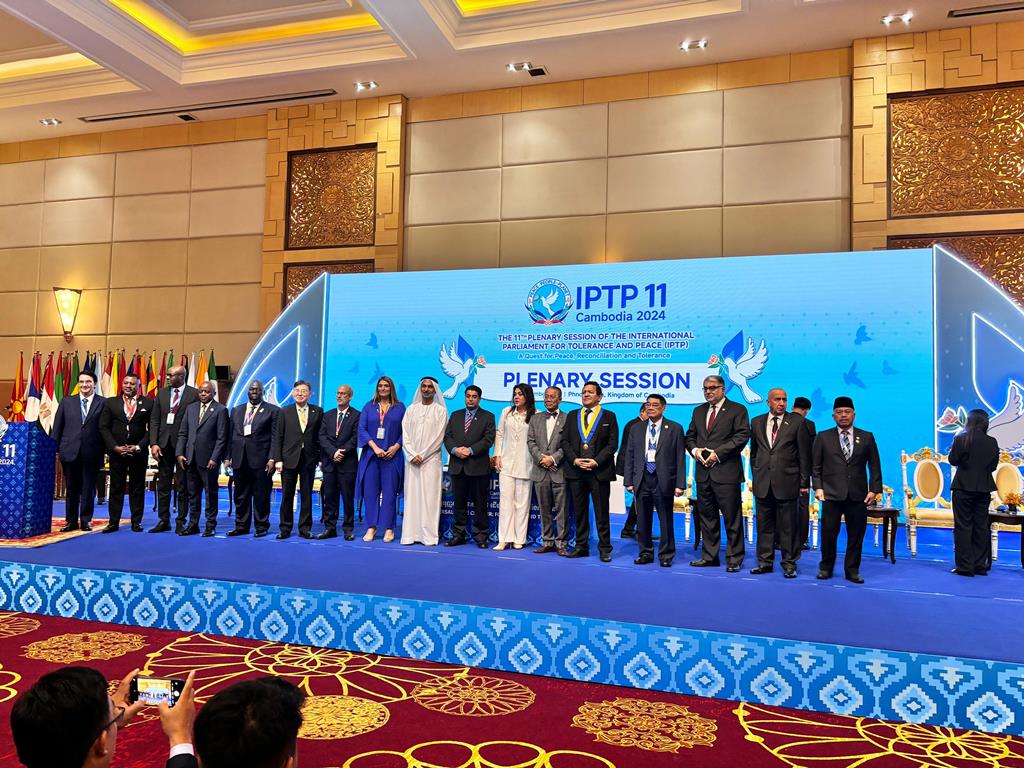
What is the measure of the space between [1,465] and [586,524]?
415 centimetres

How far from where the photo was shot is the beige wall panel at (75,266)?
9742 mm

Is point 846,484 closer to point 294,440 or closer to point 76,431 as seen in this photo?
point 294,440

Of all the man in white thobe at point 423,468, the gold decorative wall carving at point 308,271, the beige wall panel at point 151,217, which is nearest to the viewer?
the man in white thobe at point 423,468

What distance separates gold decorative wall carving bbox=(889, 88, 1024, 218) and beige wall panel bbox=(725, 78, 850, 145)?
1.54 ft

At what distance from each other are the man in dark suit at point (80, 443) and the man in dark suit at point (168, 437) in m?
0.40

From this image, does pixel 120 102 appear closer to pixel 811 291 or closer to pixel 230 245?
pixel 230 245

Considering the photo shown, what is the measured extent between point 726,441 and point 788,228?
3.19 meters

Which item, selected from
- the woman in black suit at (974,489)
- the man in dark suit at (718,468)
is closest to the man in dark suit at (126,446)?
the man in dark suit at (718,468)

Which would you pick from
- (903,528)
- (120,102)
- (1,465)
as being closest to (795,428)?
(903,528)

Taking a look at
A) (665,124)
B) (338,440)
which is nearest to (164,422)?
(338,440)

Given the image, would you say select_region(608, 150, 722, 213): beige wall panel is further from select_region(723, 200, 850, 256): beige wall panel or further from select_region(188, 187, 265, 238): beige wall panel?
select_region(188, 187, 265, 238): beige wall panel

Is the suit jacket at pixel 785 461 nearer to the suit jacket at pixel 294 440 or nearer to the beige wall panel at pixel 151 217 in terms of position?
the suit jacket at pixel 294 440

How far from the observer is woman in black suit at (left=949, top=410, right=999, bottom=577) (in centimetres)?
502

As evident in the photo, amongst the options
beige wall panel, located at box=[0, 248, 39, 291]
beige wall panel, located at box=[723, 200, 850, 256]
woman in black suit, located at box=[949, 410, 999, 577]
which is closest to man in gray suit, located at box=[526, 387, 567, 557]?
woman in black suit, located at box=[949, 410, 999, 577]
